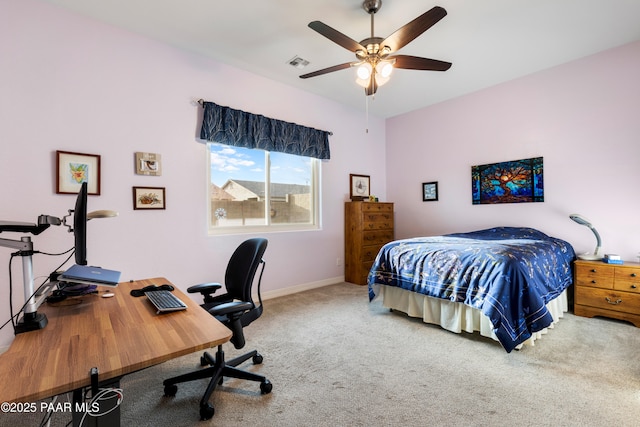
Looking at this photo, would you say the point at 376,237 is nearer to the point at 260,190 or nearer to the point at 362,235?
the point at 362,235

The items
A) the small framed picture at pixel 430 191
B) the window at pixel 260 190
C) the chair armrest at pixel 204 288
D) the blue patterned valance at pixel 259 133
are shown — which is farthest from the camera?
the small framed picture at pixel 430 191

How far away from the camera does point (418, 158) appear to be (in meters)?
4.96

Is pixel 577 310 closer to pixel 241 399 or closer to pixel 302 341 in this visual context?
pixel 302 341

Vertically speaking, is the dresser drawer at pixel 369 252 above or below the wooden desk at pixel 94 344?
below

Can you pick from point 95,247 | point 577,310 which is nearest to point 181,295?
point 95,247

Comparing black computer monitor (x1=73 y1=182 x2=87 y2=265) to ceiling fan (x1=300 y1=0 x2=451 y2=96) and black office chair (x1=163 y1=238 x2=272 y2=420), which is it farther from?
ceiling fan (x1=300 y1=0 x2=451 y2=96)

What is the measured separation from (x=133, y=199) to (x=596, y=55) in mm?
5229

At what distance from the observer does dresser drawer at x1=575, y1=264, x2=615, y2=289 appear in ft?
9.55

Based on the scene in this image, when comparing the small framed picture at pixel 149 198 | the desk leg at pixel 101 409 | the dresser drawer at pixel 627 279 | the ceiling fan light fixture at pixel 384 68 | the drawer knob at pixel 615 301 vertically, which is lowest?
the drawer knob at pixel 615 301

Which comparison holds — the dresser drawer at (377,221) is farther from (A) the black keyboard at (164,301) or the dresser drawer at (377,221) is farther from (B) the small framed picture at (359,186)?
(A) the black keyboard at (164,301)

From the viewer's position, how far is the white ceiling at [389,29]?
2473 millimetres

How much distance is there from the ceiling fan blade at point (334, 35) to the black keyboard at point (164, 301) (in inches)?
76.4

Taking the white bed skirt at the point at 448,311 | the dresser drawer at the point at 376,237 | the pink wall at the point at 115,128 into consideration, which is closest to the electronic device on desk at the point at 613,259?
the white bed skirt at the point at 448,311

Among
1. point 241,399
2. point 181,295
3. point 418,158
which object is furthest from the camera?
point 418,158
